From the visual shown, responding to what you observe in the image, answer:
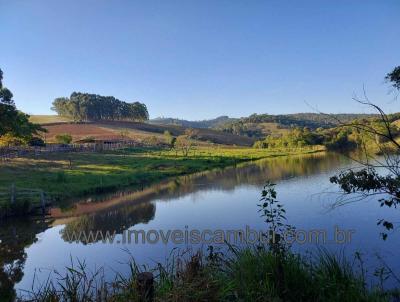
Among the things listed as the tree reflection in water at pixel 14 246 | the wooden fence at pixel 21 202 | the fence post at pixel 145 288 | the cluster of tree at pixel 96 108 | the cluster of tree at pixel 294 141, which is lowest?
the tree reflection in water at pixel 14 246

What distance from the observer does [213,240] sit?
1856 centimetres

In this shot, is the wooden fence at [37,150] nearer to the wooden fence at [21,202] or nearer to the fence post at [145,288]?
the wooden fence at [21,202]

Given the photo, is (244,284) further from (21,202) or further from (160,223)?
(21,202)

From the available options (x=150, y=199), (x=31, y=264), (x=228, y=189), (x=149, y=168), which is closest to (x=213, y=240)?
(x=31, y=264)

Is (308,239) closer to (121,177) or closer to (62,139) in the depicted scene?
(121,177)

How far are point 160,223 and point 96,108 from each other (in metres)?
144

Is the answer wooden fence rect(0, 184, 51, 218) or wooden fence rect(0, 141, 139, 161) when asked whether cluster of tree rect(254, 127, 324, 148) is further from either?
wooden fence rect(0, 184, 51, 218)

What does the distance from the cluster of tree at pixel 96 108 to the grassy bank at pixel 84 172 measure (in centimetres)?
9646

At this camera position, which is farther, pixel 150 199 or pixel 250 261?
pixel 150 199

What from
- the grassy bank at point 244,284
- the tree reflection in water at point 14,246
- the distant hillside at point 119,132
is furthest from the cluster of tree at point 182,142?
the grassy bank at point 244,284

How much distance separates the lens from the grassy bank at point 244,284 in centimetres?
644

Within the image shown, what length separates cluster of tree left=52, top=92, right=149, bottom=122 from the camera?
157750 mm

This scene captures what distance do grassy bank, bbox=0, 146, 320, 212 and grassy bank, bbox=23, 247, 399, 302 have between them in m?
23.5

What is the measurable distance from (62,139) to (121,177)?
44.9 meters
